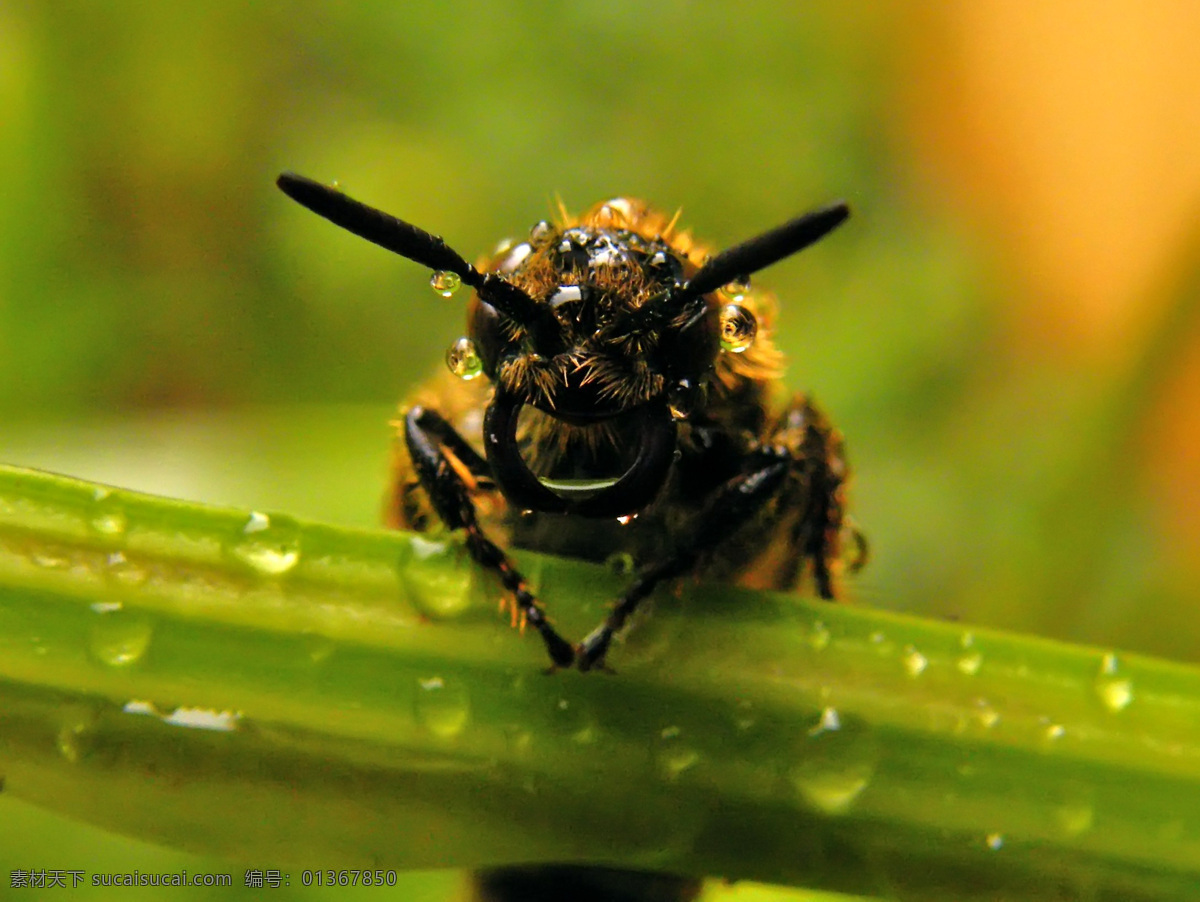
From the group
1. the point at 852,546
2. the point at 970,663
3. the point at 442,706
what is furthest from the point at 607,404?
the point at 852,546

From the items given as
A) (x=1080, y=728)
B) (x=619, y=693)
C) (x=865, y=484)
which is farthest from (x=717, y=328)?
(x=865, y=484)

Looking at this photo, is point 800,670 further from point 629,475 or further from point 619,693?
point 629,475

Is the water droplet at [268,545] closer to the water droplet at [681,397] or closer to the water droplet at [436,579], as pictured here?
the water droplet at [436,579]

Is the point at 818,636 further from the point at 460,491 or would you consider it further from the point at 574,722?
the point at 460,491

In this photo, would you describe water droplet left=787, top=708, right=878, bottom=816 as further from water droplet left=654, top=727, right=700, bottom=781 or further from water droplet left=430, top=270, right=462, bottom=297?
water droplet left=430, top=270, right=462, bottom=297

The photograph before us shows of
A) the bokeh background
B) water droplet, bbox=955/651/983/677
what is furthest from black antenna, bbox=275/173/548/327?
the bokeh background

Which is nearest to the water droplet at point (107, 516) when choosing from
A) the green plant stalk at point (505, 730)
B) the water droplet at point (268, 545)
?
the green plant stalk at point (505, 730)
